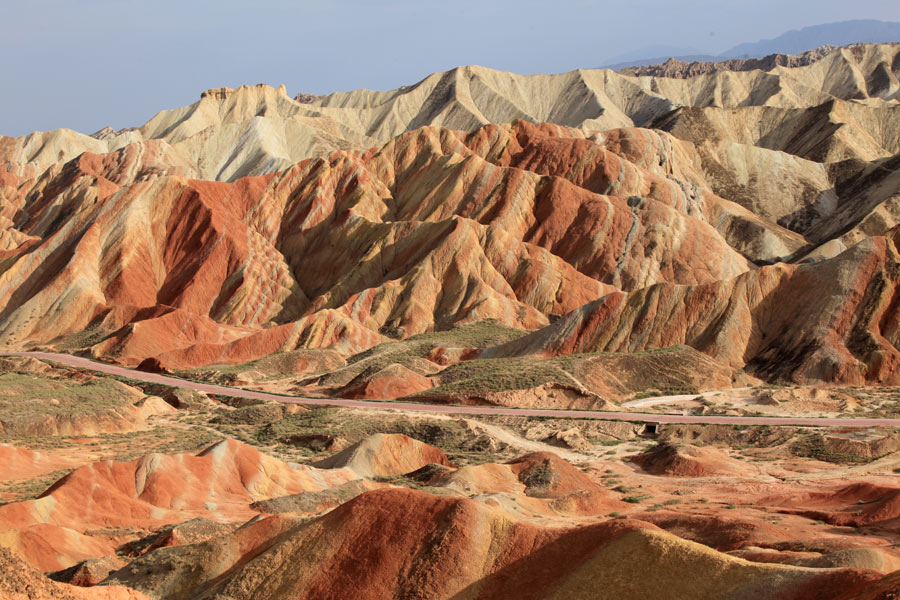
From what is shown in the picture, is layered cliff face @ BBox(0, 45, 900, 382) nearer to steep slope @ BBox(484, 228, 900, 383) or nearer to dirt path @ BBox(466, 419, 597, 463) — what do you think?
steep slope @ BBox(484, 228, 900, 383)

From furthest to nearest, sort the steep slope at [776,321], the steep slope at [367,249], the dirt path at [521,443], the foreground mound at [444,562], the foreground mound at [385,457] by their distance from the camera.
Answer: the steep slope at [367,249] < the steep slope at [776,321] < the dirt path at [521,443] < the foreground mound at [385,457] < the foreground mound at [444,562]

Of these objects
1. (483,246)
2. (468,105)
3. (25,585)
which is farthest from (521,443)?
(468,105)

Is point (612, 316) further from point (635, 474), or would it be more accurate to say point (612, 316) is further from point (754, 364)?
point (635, 474)

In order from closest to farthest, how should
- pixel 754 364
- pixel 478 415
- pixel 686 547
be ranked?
pixel 686 547, pixel 478 415, pixel 754 364

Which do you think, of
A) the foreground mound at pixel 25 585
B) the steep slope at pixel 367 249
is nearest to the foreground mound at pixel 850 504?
the foreground mound at pixel 25 585

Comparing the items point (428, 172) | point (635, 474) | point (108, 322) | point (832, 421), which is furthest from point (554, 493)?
point (428, 172)

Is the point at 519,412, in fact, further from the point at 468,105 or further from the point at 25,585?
A: the point at 468,105

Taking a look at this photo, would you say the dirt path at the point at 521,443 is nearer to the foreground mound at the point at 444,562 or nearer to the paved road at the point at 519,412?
the paved road at the point at 519,412

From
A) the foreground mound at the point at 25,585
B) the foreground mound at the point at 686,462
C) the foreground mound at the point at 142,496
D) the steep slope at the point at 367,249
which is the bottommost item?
the steep slope at the point at 367,249
